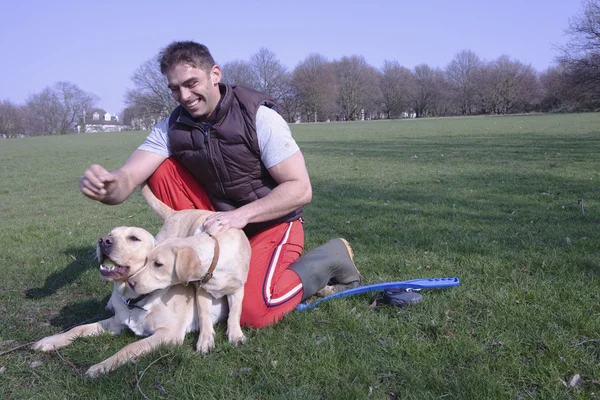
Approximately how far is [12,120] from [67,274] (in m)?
99.5

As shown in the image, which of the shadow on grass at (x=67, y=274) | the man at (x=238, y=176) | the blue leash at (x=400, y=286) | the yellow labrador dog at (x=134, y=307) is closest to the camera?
the yellow labrador dog at (x=134, y=307)

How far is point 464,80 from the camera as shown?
10306cm

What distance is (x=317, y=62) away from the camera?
325ft

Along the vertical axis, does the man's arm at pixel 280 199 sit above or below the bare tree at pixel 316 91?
below

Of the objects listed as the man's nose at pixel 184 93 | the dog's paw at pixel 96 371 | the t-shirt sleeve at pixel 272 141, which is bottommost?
the dog's paw at pixel 96 371

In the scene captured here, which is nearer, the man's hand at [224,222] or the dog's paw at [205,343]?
the dog's paw at [205,343]

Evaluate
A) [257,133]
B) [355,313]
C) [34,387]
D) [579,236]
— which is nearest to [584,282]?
[579,236]

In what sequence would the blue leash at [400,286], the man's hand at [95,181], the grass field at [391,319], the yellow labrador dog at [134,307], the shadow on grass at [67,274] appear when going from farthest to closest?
the shadow on grass at [67,274]
the blue leash at [400,286]
the man's hand at [95,181]
the yellow labrador dog at [134,307]
the grass field at [391,319]

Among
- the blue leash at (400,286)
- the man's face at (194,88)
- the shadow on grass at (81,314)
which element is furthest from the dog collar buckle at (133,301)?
the man's face at (194,88)

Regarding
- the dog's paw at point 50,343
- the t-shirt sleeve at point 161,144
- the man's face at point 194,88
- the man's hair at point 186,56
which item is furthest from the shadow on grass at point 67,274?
the man's hair at point 186,56

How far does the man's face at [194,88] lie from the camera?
387 cm

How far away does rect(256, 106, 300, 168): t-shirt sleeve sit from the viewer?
4074 mm

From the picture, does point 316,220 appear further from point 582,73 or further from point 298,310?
point 582,73

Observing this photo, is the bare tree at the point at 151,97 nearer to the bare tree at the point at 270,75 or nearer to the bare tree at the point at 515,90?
the bare tree at the point at 270,75
